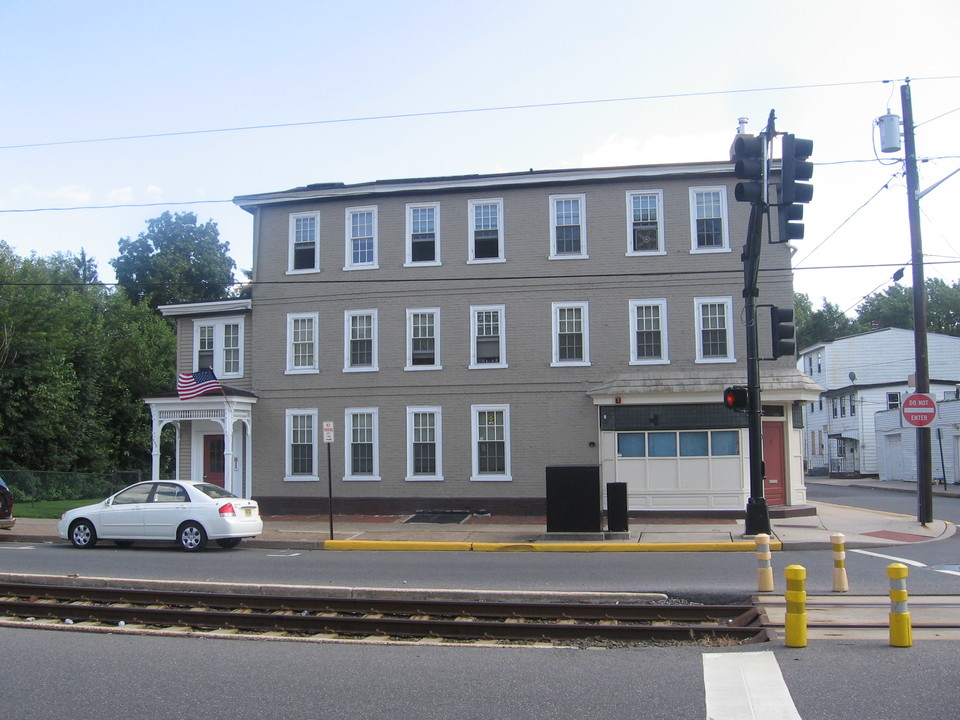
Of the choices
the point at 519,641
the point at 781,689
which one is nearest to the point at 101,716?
the point at 519,641

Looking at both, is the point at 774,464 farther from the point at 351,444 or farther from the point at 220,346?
the point at 220,346

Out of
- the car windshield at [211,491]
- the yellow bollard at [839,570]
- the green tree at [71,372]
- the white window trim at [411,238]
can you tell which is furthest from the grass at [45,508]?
the yellow bollard at [839,570]

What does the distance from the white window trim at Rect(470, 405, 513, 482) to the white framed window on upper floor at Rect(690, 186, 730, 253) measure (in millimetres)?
6750

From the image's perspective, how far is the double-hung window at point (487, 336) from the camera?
24641 millimetres

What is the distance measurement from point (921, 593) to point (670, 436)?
1167 centimetres

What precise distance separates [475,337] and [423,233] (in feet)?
10.9

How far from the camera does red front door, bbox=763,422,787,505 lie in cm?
2298

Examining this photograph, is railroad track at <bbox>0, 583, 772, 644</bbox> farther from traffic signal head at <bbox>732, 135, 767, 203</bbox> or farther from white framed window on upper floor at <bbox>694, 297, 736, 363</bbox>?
white framed window on upper floor at <bbox>694, 297, 736, 363</bbox>

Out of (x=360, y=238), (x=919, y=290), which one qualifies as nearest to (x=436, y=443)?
(x=360, y=238)

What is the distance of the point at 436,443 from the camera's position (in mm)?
24719

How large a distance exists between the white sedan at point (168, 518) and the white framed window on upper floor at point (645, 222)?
1230 centimetres

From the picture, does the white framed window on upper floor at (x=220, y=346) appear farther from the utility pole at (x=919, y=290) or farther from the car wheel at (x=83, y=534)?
the utility pole at (x=919, y=290)

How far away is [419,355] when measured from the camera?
25.1 meters

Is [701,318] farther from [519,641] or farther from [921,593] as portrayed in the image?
[519,641]
